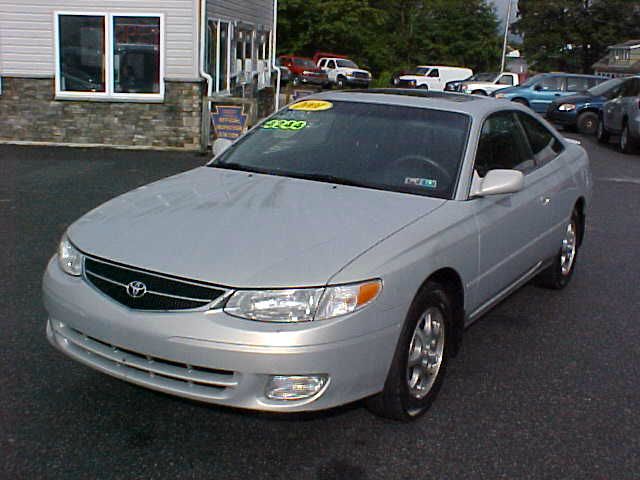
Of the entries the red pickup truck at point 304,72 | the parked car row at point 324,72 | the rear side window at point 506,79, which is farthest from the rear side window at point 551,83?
the red pickup truck at point 304,72

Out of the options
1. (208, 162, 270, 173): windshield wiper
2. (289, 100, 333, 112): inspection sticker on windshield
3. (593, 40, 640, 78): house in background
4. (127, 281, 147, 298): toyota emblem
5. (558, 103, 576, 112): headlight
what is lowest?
(127, 281, 147, 298): toyota emblem

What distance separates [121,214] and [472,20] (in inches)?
2553

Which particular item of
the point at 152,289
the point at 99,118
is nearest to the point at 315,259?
the point at 152,289

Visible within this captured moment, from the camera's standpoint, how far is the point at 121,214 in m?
4.23

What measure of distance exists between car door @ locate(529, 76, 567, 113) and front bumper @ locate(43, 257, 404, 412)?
2425 cm

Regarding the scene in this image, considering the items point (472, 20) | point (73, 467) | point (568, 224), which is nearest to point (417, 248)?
point (73, 467)

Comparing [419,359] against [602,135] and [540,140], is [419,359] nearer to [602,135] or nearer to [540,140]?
[540,140]

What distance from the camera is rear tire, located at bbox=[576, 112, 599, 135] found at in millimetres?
22312

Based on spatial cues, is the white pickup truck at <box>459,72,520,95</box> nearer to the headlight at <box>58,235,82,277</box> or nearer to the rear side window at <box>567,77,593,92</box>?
the rear side window at <box>567,77,593,92</box>

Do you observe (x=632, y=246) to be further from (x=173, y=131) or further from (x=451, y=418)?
(x=173, y=131)

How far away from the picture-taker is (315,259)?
11.8 feet

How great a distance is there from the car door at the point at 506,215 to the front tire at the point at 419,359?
1.50 feet

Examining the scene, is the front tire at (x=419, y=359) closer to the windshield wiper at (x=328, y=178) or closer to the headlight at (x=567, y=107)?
the windshield wiper at (x=328, y=178)

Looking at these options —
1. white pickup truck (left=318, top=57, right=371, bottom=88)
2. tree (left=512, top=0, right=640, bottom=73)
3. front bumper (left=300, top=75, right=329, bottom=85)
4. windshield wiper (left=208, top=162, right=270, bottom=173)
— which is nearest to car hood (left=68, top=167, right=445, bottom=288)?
windshield wiper (left=208, top=162, right=270, bottom=173)
